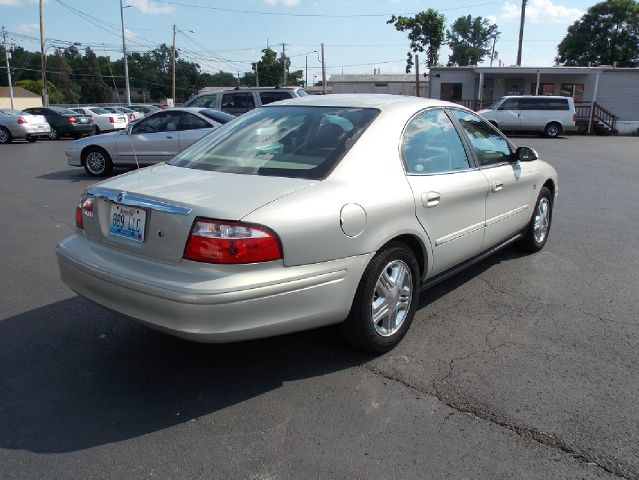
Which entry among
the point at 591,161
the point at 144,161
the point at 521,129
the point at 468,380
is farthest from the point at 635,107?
the point at 468,380

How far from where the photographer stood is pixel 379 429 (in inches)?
107

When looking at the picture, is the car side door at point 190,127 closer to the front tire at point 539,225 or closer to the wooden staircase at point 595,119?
the front tire at point 539,225

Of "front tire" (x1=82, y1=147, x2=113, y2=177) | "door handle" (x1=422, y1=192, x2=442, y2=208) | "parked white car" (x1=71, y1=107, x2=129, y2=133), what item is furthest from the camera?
"parked white car" (x1=71, y1=107, x2=129, y2=133)

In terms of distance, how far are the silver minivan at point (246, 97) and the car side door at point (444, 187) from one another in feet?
36.0

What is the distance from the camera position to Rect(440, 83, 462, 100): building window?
35281 mm

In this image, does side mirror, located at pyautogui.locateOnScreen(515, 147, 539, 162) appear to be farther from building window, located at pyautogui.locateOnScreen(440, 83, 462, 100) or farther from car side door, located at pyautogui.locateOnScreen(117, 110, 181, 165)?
building window, located at pyautogui.locateOnScreen(440, 83, 462, 100)

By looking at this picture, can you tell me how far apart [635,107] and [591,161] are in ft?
72.0

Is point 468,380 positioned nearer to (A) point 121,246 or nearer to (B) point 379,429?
(B) point 379,429

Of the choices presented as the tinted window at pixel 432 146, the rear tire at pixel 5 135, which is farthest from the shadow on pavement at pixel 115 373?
the rear tire at pixel 5 135

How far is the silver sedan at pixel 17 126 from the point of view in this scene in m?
20.7

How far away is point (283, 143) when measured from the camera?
3609 mm

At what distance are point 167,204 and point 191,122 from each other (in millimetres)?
8755

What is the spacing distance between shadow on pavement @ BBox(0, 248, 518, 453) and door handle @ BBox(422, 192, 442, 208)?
1092 millimetres

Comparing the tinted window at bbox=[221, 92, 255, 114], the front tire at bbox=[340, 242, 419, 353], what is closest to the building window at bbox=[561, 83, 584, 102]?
the tinted window at bbox=[221, 92, 255, 114]
